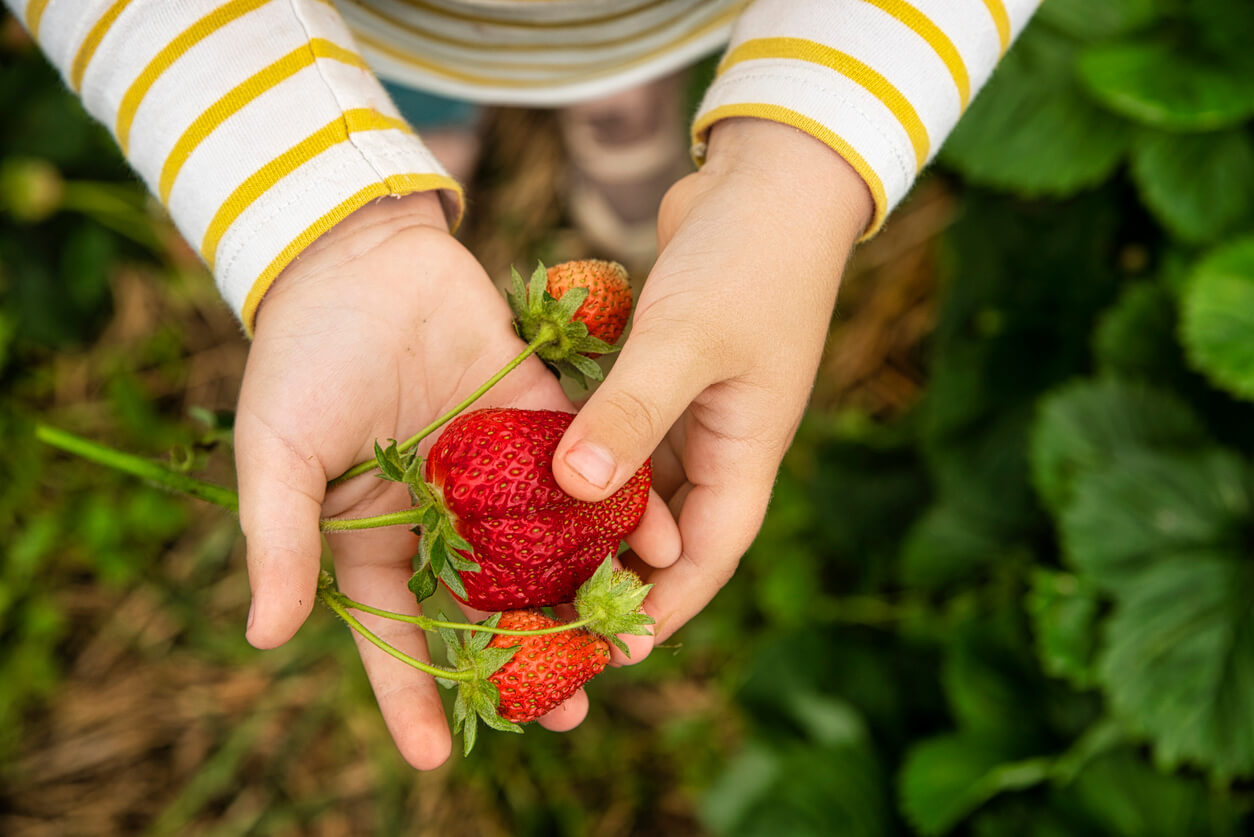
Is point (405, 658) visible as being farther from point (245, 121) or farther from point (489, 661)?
point (245, 121)

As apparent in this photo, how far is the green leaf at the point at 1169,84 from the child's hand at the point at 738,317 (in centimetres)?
49

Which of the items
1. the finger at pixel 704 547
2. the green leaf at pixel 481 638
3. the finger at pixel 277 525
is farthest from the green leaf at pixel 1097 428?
the finger at pixel 277 525

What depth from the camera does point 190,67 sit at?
798 mm

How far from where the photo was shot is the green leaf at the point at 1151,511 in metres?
1.06

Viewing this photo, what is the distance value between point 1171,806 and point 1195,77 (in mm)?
898

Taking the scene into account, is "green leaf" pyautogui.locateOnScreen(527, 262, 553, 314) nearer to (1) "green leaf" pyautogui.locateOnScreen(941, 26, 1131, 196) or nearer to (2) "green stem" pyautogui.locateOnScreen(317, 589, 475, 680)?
(2) "green stem" pyautogui.locateOnScreen(317, 589, 475, 680)

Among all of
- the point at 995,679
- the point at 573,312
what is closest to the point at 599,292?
the point at 573,312

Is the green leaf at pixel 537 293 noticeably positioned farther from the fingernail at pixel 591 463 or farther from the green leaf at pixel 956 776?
the green leaf at pixel 956 776

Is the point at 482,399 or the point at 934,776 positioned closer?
the point at 482,399

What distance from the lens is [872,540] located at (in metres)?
1.51

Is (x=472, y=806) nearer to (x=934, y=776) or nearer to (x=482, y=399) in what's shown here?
(x=934, y=776)

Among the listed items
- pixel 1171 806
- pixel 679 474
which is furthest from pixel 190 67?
pixel 1171 806

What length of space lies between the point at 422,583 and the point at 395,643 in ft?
0.41

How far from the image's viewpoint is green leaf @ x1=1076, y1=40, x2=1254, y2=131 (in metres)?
1.06
